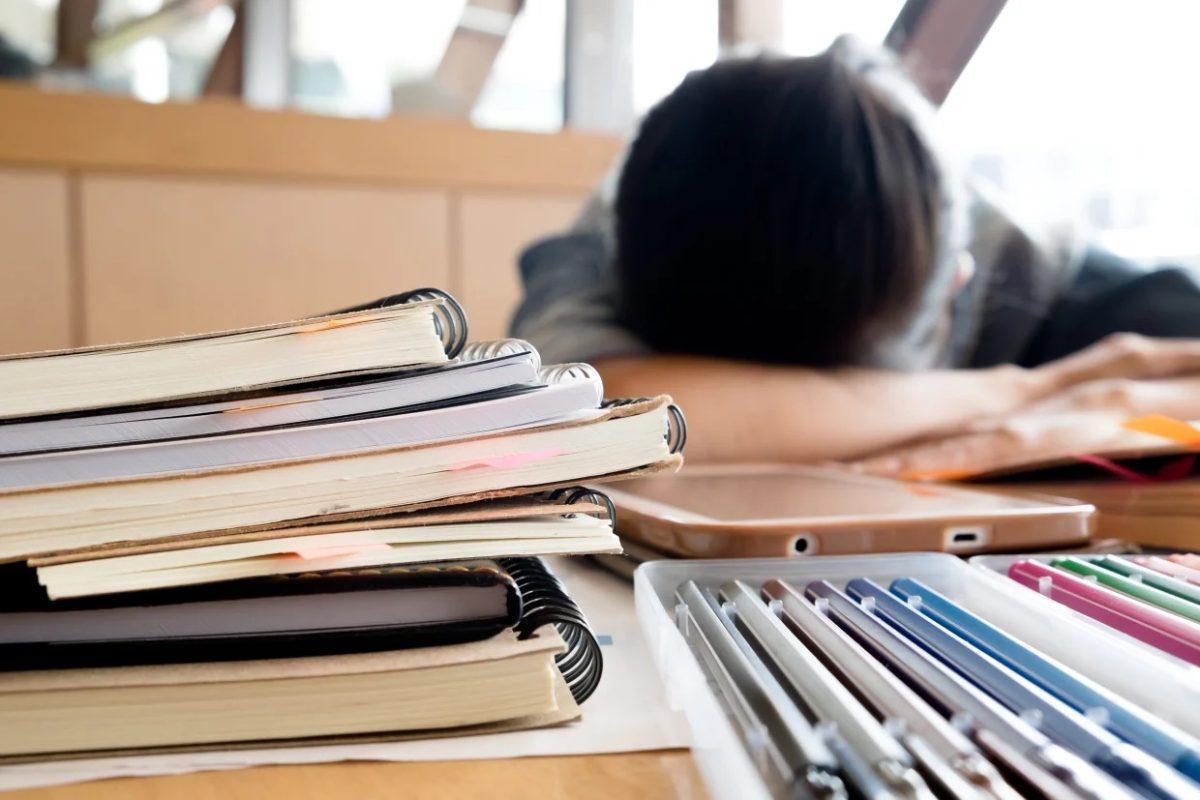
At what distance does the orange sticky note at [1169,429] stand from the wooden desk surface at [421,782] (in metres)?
0.36

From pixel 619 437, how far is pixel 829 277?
0.54 metres

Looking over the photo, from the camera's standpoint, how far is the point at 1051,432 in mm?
537

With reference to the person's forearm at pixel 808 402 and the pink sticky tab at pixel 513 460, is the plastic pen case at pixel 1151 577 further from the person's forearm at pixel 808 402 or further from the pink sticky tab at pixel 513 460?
the person's forearm at pixel 808 402

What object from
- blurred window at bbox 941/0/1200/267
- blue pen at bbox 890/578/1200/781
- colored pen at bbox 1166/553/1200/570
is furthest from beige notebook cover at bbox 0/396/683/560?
blurred window at bbox 941/0/1200/267

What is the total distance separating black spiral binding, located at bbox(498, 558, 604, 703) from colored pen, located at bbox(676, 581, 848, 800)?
3cm

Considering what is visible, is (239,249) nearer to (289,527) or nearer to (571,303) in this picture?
(571,303)

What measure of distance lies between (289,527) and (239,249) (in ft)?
4.38

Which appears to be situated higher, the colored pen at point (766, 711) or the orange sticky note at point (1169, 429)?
the orange sticky note at point (1169, 429)

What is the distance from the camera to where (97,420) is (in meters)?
0.24

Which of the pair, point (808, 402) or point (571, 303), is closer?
point (808, 402)

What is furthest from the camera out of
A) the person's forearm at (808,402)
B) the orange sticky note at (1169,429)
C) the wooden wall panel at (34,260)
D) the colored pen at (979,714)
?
the wooden wall panel at (34,260)

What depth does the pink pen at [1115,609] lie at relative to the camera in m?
0.24

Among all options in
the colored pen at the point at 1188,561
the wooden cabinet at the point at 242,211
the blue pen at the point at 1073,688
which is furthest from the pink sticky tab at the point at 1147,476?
the wooden cabinet at the point at 242,211

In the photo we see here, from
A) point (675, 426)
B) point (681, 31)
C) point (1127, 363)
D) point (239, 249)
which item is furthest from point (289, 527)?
point (681, 31)
